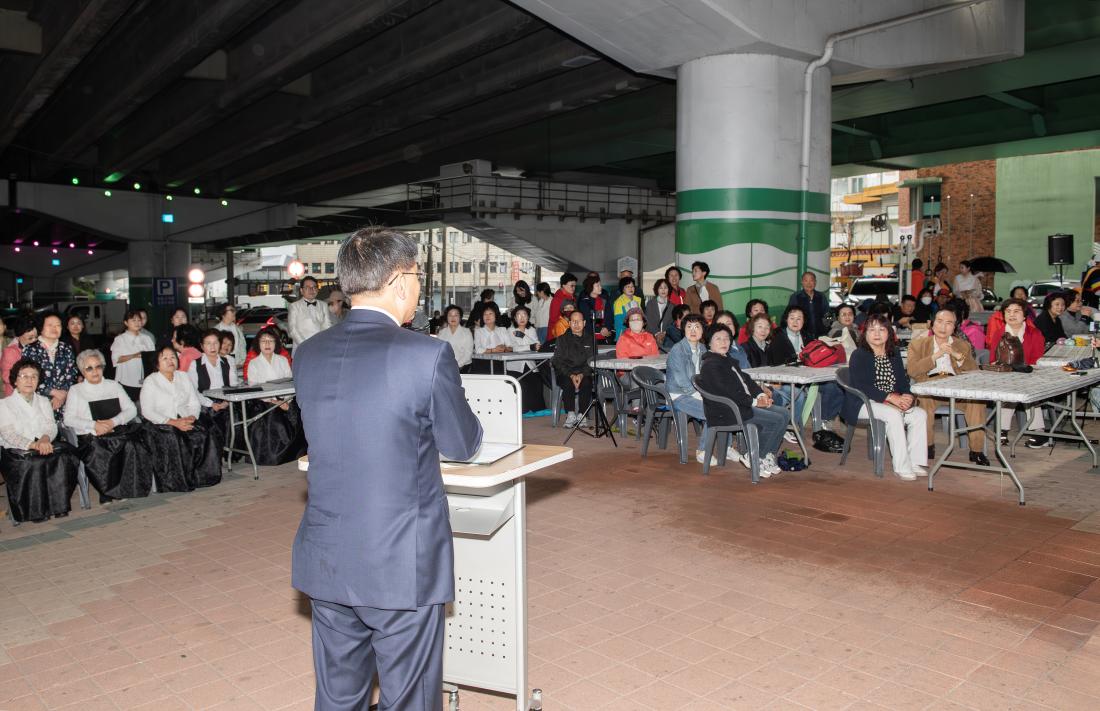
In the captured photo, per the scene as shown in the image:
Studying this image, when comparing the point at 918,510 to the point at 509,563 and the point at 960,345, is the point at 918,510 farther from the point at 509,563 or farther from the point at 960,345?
the point at 509,563

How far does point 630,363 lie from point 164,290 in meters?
18.5

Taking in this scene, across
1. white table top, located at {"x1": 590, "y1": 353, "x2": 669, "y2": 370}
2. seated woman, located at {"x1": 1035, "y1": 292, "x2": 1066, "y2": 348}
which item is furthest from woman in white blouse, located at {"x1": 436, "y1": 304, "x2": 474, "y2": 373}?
seated woman, located at {"x1": 1035, "y1": 292, "x2": 1066, "y2": 348}

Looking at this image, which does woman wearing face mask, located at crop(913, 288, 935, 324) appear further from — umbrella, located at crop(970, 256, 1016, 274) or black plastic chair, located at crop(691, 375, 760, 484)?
black plastic chair, located at crop(691, 375, 760, 484)

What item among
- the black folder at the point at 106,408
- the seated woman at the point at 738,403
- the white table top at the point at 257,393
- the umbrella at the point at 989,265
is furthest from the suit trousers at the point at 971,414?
the umbrella at the point at 989,265

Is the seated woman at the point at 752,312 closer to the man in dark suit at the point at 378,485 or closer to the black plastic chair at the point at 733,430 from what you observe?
the black plastic chair at the point at 733,430

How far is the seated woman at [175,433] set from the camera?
768cm

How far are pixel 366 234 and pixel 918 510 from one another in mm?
5444

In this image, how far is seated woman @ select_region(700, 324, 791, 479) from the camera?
7.64m

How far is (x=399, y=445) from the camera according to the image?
2369 mm

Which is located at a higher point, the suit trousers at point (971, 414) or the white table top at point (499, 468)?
the white table top at point (499, 468)

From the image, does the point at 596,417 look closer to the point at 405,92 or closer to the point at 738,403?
the point at 738,403

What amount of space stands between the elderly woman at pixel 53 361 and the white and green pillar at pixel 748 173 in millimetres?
7844

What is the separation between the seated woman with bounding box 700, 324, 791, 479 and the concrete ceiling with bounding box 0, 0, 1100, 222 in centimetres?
→ 513

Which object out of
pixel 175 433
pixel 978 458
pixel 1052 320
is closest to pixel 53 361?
pixel 175 433
